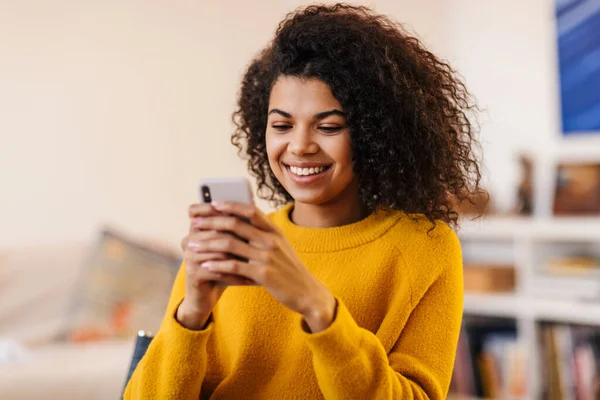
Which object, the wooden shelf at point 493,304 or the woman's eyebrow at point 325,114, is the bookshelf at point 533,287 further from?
the woman's eyebrow at point 325,114

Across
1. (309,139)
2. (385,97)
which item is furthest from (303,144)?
(385,97)

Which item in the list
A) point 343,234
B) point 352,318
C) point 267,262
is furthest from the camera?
point 343,234

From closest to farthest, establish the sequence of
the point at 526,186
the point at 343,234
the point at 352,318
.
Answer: the point at 352,318 → the point at 343,234 → the point at 526,186

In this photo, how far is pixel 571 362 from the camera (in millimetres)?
2816

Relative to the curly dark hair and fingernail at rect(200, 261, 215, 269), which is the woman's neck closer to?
the curly dark hair

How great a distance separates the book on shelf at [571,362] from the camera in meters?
2.79

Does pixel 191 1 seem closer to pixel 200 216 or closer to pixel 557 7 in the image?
pixel 557 7

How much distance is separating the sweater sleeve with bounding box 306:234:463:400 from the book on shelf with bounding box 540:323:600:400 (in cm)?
198

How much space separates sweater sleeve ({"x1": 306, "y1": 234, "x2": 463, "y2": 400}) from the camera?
86 cm

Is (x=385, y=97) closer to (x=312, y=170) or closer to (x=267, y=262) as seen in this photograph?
(x=312, y=170)

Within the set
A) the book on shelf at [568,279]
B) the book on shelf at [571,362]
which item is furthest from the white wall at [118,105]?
the book on shelf at [571,362]

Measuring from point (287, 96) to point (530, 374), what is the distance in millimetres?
2255

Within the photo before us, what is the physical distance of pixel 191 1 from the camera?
3338 millimetres

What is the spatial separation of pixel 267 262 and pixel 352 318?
163 millimetres
